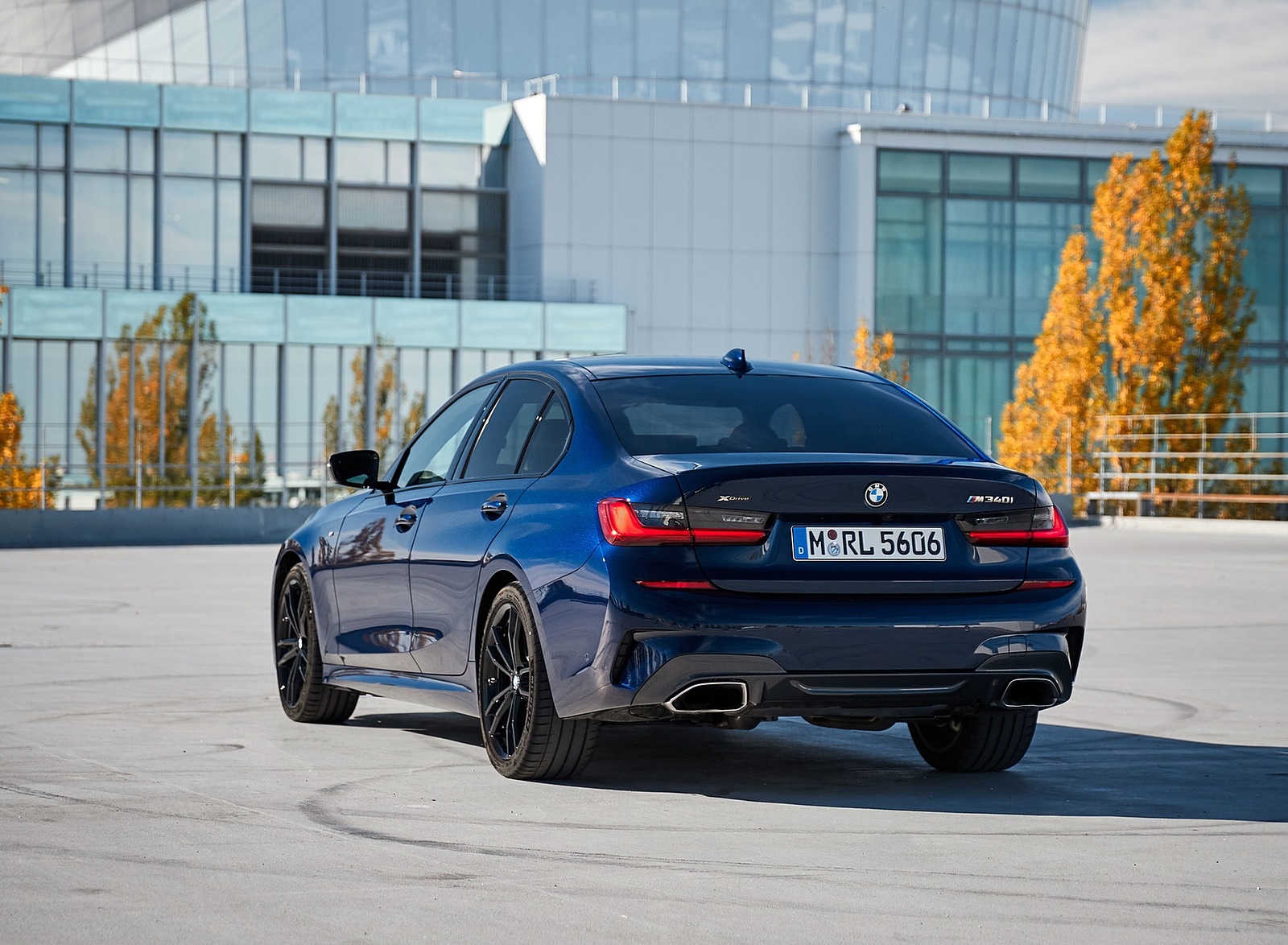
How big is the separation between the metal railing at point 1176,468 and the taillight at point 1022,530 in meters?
29.7

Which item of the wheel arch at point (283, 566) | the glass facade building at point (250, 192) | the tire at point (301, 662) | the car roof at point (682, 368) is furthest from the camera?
the glass facade building at point (250, 192)

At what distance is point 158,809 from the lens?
650cm

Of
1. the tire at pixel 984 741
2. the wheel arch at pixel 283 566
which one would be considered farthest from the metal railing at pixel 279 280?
the tire at pixel 984 741

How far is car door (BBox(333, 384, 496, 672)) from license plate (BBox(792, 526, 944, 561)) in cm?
185

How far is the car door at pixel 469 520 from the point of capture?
7.36 meters

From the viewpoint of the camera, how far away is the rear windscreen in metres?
7.05

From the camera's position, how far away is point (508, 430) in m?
7.79

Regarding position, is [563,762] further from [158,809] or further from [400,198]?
[400,198]

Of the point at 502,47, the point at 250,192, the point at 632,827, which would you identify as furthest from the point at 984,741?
the point at 502,47

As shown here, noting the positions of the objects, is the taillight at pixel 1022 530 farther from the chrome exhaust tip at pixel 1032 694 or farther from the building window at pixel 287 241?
the building window at pixel 287 241

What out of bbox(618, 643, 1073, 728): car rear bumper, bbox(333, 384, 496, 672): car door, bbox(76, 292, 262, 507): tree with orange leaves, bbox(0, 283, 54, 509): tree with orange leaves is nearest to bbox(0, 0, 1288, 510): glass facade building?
bbox(76, 292, 262, 507): tree with orange leaves

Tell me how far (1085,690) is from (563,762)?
4177 millimetres

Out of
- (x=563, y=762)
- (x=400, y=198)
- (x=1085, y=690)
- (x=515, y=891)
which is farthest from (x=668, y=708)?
(x=400, y=198)

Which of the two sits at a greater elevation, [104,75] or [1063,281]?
[104,75]
